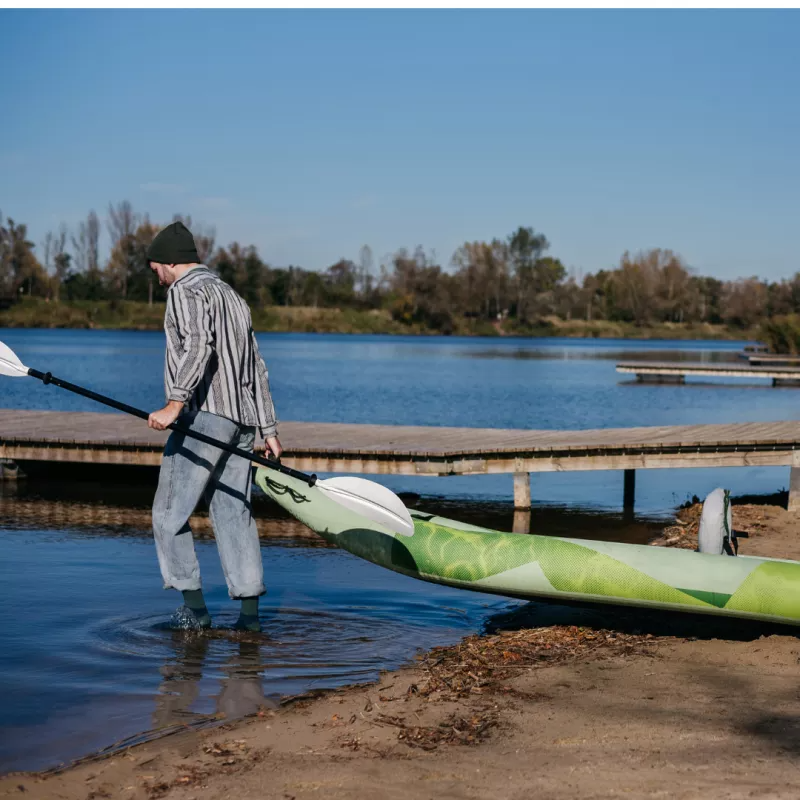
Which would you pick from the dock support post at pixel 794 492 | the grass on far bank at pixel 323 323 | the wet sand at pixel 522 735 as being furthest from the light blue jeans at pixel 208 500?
the grass on far bank at pixel 323 323

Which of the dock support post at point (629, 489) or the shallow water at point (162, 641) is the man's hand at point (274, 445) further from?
the dock support post at point (629, 489)

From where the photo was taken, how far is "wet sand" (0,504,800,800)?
349 centimetres

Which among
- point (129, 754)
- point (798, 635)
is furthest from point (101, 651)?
point (798, 635)

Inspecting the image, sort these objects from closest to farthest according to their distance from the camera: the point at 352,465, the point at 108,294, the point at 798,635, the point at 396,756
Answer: the point at 396,756, the point at 798,635, the point at 352,465, the point at 108,294

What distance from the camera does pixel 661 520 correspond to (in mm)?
11195

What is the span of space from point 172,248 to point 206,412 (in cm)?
89

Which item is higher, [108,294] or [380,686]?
[108,294]

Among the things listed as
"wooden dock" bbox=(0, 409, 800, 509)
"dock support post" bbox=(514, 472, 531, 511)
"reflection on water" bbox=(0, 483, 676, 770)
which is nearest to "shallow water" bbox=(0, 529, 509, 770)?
"reflection on water" bbox=(0, 483, 676, 770)

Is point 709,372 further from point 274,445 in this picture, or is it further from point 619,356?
point 619,356

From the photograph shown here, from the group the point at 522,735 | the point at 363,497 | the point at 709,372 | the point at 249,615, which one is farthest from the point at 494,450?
the point at 709,372

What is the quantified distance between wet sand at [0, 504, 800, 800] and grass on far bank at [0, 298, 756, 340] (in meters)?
89.3

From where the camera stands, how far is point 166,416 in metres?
4.93

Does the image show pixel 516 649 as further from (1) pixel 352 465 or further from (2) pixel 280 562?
(1) pixel 352 465

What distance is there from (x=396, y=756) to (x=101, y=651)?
248cm
